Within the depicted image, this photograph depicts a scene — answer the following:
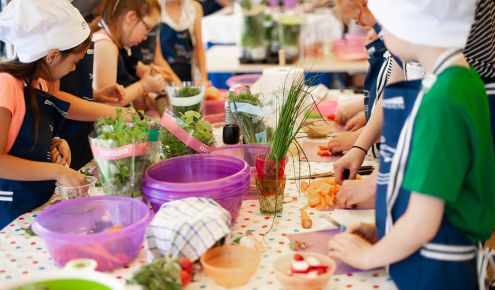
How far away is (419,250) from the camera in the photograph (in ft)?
3.87

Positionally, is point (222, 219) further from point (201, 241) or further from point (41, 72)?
point (41, 72)

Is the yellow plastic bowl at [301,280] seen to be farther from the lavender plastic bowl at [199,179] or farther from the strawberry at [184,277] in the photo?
the lavender plastic bowl at [199,179]

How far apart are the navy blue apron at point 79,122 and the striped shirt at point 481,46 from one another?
144 cm

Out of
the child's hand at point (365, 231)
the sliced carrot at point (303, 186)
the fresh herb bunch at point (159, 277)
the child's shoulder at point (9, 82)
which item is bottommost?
the fresh herb bunch at point (159, 277)

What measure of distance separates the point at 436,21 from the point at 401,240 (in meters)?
0.43

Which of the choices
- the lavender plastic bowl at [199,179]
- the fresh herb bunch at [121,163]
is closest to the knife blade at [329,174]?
the lavender plastic bowl at [199,179]

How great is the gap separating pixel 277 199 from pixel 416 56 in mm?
578

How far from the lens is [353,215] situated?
1563mm

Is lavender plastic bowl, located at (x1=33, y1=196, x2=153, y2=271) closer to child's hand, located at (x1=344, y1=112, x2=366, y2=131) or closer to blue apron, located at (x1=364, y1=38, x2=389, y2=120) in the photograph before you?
blue apron, located at (x1=364, y1=38, x2=389, y2=120)

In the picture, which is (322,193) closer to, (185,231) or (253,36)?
(185,231)

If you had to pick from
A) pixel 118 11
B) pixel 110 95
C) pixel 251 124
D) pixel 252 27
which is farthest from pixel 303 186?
pixel 252 27

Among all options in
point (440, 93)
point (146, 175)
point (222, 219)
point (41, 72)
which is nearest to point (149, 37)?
point (41, 72)

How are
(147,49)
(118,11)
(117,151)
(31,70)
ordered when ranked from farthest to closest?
(147,49) → (118,11) → (31,70) → (117,151)

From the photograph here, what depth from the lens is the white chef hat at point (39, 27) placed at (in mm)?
1660
